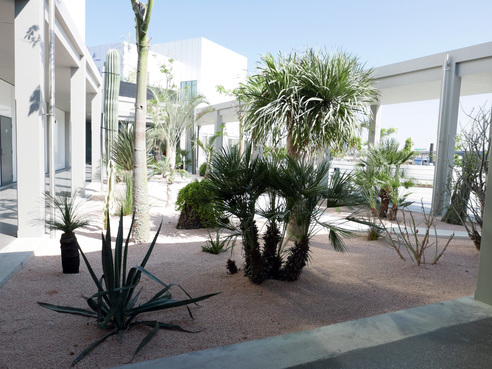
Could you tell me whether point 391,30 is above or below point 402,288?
above

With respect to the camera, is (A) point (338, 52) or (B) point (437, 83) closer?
(A) point (338, 52)

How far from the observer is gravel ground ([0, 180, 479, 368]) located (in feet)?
8.06

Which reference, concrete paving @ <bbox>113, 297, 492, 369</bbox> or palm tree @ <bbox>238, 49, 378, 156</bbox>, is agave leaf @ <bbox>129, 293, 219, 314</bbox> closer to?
concrete paving @ <bbox>113, 297, 492, 369</bbox>

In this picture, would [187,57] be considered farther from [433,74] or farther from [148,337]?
[148,337]

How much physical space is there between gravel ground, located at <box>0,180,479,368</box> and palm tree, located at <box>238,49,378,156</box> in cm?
164

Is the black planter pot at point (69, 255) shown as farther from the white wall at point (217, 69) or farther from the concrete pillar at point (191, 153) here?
the white wall at point (217, 69)

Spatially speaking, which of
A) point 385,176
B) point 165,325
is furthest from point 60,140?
point 165,325

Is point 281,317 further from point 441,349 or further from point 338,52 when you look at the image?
point 338,52

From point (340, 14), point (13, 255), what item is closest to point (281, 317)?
point (13, 255)

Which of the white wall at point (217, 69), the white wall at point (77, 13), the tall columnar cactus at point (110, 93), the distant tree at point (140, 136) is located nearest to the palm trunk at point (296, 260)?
the distant tree at point (140, 136)

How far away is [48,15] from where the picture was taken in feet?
19.6

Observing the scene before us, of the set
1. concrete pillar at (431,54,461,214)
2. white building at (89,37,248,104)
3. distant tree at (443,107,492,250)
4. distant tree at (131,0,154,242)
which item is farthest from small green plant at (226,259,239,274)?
white building at (89,37,248,104)

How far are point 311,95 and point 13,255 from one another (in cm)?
433

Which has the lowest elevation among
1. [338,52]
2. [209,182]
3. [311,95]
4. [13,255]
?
[13,255]
